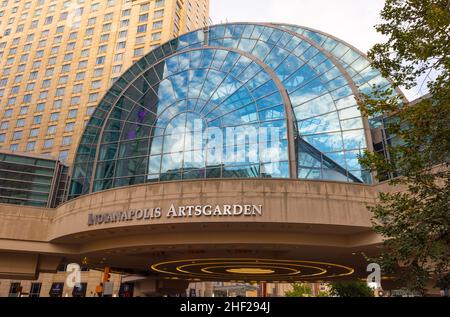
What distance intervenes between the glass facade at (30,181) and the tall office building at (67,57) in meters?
24.5

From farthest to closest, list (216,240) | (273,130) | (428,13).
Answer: (273,130), (216,240), (428,13)

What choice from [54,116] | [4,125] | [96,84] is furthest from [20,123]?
[96,84]

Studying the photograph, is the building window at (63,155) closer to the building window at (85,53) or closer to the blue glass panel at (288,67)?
the building window at (85,53)

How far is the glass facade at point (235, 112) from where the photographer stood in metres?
28.6

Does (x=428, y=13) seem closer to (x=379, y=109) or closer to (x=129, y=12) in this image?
(x=379, y=109)

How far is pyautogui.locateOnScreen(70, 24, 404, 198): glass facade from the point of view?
1128 inches

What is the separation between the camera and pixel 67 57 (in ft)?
252

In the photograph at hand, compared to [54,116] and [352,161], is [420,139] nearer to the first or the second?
[352,161]

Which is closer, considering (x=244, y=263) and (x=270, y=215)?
(x=270, y=215)

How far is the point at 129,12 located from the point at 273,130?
6095 centimetres

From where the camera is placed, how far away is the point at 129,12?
77.1 meters

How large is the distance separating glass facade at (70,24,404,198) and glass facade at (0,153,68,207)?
6535mm
